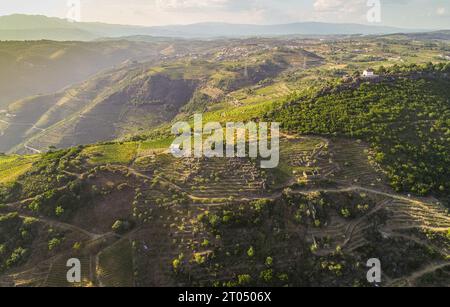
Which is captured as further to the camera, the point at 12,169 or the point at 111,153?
the point at 12,169

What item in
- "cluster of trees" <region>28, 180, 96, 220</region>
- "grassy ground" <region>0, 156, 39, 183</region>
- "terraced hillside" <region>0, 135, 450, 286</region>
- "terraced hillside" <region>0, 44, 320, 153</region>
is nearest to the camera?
"terraced hillside" <region>0, 135, 450, 286</region>

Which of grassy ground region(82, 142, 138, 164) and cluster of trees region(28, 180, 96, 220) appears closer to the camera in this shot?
cluster of trees region(28, 180, 96, 220)

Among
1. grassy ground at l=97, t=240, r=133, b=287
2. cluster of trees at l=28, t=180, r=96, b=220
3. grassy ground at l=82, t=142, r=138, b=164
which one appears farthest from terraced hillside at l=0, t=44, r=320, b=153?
grassy ground at l=97, t=240, r=133, b=287

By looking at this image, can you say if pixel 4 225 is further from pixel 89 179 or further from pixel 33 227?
pixel 89 179

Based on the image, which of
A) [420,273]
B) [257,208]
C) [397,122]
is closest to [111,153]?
[257,208]

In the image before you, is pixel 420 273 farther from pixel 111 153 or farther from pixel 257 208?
pixel 111 153

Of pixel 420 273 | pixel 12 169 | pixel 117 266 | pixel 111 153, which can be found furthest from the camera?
pixel 12 169

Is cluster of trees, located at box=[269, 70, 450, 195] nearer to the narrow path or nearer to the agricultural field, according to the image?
the agricultural field

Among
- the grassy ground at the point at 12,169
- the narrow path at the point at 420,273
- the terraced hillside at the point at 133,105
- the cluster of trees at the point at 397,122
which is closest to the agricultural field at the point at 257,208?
the narrow path at the point at 420,273

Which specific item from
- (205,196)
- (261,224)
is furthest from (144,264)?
(261,224)
